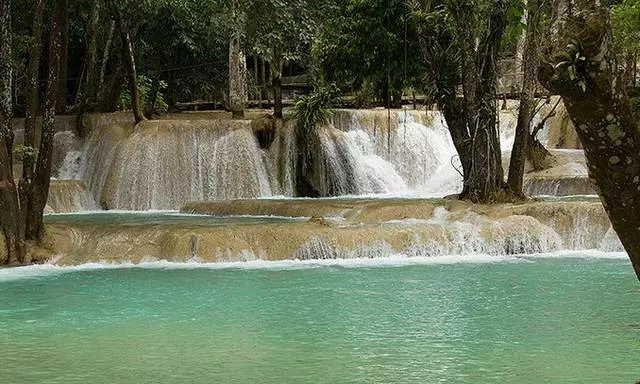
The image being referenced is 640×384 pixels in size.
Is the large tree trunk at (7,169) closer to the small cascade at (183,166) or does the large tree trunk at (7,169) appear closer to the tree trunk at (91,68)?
the small cascade at (183,166)

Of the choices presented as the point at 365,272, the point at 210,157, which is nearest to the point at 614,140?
the point at 365,272

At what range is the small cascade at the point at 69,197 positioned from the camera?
19.8m

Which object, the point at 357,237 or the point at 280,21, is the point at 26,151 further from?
the point at 357,237

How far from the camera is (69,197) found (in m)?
20.3

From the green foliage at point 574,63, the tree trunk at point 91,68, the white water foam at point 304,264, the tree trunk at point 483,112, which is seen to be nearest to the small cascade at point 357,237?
the white water foam at point 304,264

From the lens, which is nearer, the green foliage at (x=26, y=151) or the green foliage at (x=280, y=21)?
the green foliage at (x=26, y=151)

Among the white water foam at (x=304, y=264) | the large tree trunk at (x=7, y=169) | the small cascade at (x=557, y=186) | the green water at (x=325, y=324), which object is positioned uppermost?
the large tree trunk at (x=7, y=169)

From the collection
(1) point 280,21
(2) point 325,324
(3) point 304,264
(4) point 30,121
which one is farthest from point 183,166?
(2) point 325,324

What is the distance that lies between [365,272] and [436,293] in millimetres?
2031

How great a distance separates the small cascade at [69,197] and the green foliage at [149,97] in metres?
5.63

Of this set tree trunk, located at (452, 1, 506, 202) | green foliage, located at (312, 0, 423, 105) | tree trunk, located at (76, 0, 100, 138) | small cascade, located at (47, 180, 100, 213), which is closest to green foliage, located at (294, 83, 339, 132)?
green foliage, located at (312, 0, 423, 105)

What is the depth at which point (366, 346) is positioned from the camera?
7.59 metres

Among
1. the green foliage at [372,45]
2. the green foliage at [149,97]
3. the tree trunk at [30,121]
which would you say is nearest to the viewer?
the tree trunk at [30,121]

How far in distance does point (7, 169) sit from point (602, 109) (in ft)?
37.8
